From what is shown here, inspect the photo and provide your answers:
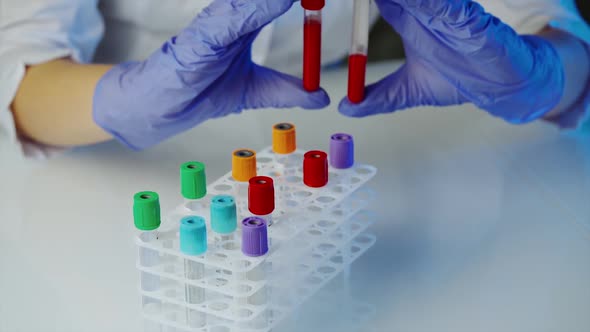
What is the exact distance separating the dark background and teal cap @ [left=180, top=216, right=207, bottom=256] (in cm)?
121

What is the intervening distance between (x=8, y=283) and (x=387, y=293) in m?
0.45

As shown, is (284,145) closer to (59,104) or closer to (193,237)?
(193,237)

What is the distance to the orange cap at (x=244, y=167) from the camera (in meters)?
0.83

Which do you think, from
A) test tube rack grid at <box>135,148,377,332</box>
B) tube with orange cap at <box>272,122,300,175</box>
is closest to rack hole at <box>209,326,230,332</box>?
test tube rack grid at <box>135,148,377,332</box>

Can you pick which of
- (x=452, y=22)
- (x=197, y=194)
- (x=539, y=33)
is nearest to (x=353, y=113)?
(x=452, y=22)

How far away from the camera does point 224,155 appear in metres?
1.20

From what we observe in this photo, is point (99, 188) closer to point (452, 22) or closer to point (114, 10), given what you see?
point (114, 10)

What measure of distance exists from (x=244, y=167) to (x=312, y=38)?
0.69ft

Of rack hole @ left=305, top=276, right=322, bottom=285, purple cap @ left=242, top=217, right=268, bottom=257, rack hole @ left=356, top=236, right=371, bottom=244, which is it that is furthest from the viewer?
rack hole @ left=356, top=236, right=371, bottom=244

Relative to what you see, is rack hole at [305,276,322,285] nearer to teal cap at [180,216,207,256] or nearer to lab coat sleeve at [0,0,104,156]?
teal cap at [180,216,207,256]

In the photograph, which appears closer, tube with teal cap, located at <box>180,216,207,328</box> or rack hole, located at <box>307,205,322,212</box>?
tube with teal cap, located at <box>180,216,207,328</box>

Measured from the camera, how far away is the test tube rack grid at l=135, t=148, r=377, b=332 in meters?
0.71

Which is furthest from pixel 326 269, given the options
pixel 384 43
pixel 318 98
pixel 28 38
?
pixel 384 43

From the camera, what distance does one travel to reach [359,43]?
0.96m
